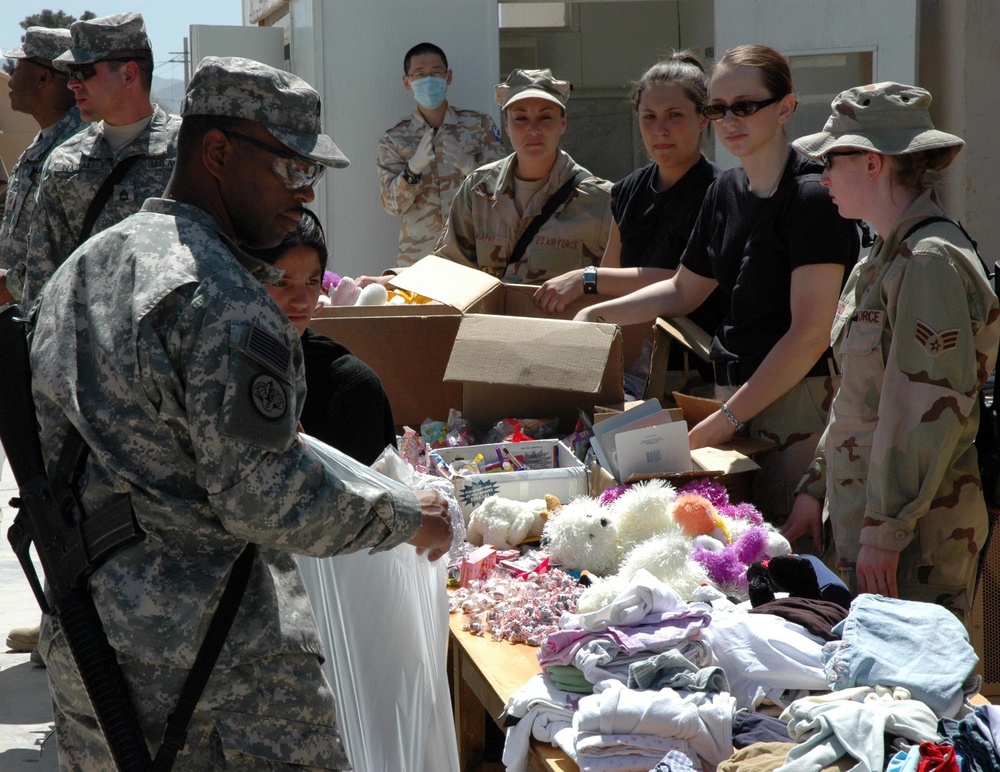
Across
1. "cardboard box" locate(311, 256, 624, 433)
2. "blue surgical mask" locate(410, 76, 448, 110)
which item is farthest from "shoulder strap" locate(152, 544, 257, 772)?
"blue surgical mask" locate(410, 76, 448, 110)

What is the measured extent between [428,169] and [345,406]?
3.87m

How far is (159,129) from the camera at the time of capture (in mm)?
3672

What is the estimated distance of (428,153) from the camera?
20.8 feet

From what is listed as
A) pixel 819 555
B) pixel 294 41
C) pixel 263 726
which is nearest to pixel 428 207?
pixel 294 41

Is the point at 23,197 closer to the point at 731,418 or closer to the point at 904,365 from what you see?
the point at 731,418

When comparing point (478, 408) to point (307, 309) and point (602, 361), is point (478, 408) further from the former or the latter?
point (307, 309)

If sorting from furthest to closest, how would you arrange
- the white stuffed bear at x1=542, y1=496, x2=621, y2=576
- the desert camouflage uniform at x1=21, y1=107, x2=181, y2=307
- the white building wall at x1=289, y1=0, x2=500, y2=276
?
1. the white building wall at x1=289, y1=0, x2=500, y2=276
2. the desert camouflage uniform at x1=21, y1=107, x2=181, y2=307
3. the white stuffed bear at x1=542, y1=496, x2=621, y2=576

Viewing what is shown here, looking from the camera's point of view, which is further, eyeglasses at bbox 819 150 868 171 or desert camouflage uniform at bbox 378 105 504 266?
desert camouflage uniform at bbox 378 105 504 266

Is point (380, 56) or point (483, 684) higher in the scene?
point (380, 56)

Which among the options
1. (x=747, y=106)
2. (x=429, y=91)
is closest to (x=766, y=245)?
(x=747, y=106)

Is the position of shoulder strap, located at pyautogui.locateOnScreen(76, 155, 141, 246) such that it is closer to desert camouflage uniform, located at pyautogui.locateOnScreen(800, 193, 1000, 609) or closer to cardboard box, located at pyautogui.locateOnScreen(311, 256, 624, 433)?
cardboard box, located at pyautogui.locateOnScreen(311, 256, 624, 433)

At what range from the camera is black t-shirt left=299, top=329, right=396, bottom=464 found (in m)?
2.71

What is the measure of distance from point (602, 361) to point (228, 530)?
5.78 feet

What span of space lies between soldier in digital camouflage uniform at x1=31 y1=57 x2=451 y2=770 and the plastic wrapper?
54cm
